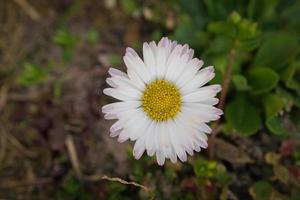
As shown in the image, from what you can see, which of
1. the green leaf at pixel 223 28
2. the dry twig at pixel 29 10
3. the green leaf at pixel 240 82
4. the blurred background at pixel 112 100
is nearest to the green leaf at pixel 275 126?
the blurred background at pixel 112 100

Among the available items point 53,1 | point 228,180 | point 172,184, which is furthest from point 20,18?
point 228,180

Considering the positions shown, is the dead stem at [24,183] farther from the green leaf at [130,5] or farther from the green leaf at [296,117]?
the green leaf at [296,117]

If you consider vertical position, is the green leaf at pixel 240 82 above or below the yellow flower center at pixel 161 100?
above

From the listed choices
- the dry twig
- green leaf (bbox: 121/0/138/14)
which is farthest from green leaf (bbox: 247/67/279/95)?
the dry twig

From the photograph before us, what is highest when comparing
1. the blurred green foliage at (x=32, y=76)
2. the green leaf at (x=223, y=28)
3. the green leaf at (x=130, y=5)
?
the green leaf at (x=130, y=5)

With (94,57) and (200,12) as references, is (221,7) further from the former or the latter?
A: (94,57)

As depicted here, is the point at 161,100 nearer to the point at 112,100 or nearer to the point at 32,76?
the point at 112,100

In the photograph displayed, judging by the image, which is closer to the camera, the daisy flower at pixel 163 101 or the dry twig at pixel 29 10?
the daisy flower at pixel 163 101
